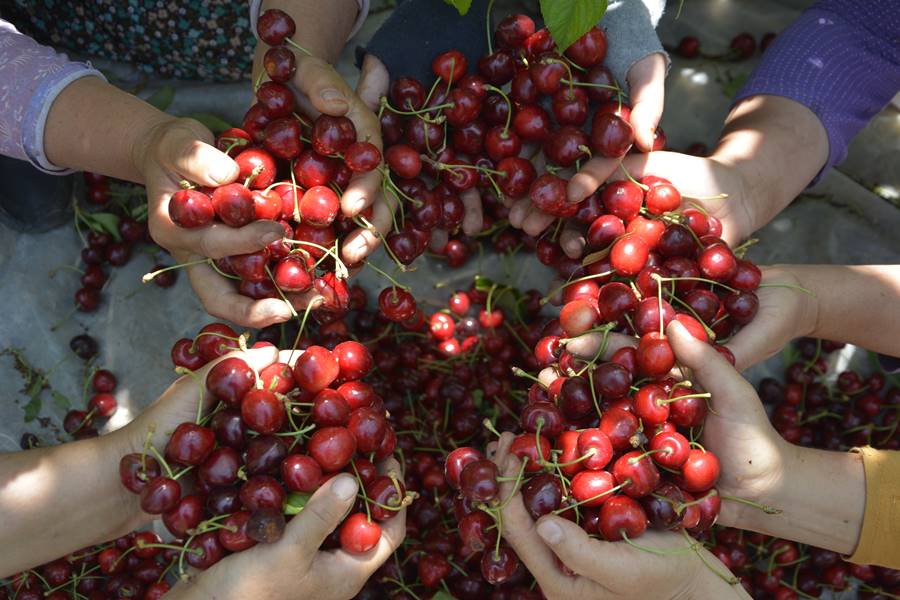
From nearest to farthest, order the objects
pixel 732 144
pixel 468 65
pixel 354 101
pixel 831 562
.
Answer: pixel 354 101
pixel 468 65
pixel 732 144
pixel 831 562

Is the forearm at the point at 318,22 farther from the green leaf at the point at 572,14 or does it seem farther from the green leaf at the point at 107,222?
the green leaf at the point at 107,222

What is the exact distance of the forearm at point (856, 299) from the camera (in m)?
2.21

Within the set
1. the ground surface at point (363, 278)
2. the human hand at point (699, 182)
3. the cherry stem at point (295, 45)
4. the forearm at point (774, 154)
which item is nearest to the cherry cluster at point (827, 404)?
the ground surface at point (363, 278)

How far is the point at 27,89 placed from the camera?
208 centimetres

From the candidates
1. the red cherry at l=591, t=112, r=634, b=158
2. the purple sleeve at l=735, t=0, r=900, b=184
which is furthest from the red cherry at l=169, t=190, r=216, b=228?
the purple sleeve at l=735, t=0, r=900, b=184

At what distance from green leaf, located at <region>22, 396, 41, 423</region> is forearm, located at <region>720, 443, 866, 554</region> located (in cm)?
241

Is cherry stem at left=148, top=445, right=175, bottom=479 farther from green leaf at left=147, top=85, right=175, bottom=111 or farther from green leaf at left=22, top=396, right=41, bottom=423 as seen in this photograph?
green leaf at left=147, top=85, right=175, bottom=111

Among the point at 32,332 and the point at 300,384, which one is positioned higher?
the point at 300,384

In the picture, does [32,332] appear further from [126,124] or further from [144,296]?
[126,124]

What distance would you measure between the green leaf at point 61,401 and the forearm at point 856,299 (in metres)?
2.59

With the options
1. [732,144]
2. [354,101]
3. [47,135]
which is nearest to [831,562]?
[732,144]

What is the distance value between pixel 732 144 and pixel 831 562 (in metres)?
1.58

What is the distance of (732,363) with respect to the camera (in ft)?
6.16

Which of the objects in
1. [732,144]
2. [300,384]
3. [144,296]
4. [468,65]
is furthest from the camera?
[144,296]
